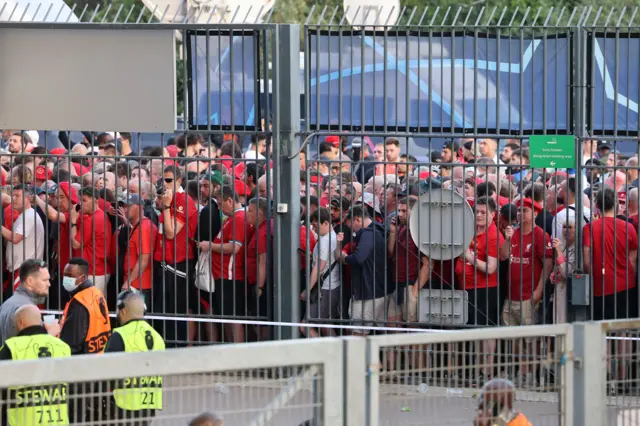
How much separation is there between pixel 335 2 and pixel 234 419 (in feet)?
103

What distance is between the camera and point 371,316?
10.9m

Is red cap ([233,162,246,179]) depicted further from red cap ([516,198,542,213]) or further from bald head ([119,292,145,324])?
bald head ([119,292,145,324])

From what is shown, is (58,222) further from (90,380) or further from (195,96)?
(90,380)

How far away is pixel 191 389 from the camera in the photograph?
4.49 meters

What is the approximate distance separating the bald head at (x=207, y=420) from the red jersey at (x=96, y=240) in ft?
Result: 22.4

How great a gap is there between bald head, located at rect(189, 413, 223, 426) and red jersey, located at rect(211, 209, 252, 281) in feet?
21.3

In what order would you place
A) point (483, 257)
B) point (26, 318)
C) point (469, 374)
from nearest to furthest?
point (469, 374)
point (26, 318)
point (483, 257)

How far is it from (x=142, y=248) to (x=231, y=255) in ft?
2.56

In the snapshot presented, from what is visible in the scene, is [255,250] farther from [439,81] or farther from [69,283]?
[439,81]

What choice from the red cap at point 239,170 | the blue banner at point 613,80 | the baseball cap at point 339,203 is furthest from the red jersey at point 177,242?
the blue banner at point 613,80

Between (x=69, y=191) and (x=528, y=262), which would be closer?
(x=528, y=262)

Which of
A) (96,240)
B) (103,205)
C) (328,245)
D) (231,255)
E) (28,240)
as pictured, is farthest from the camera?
(103,205)

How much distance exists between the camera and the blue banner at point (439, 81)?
34.3 ft

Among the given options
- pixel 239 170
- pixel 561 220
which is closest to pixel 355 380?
pixel 561 220
